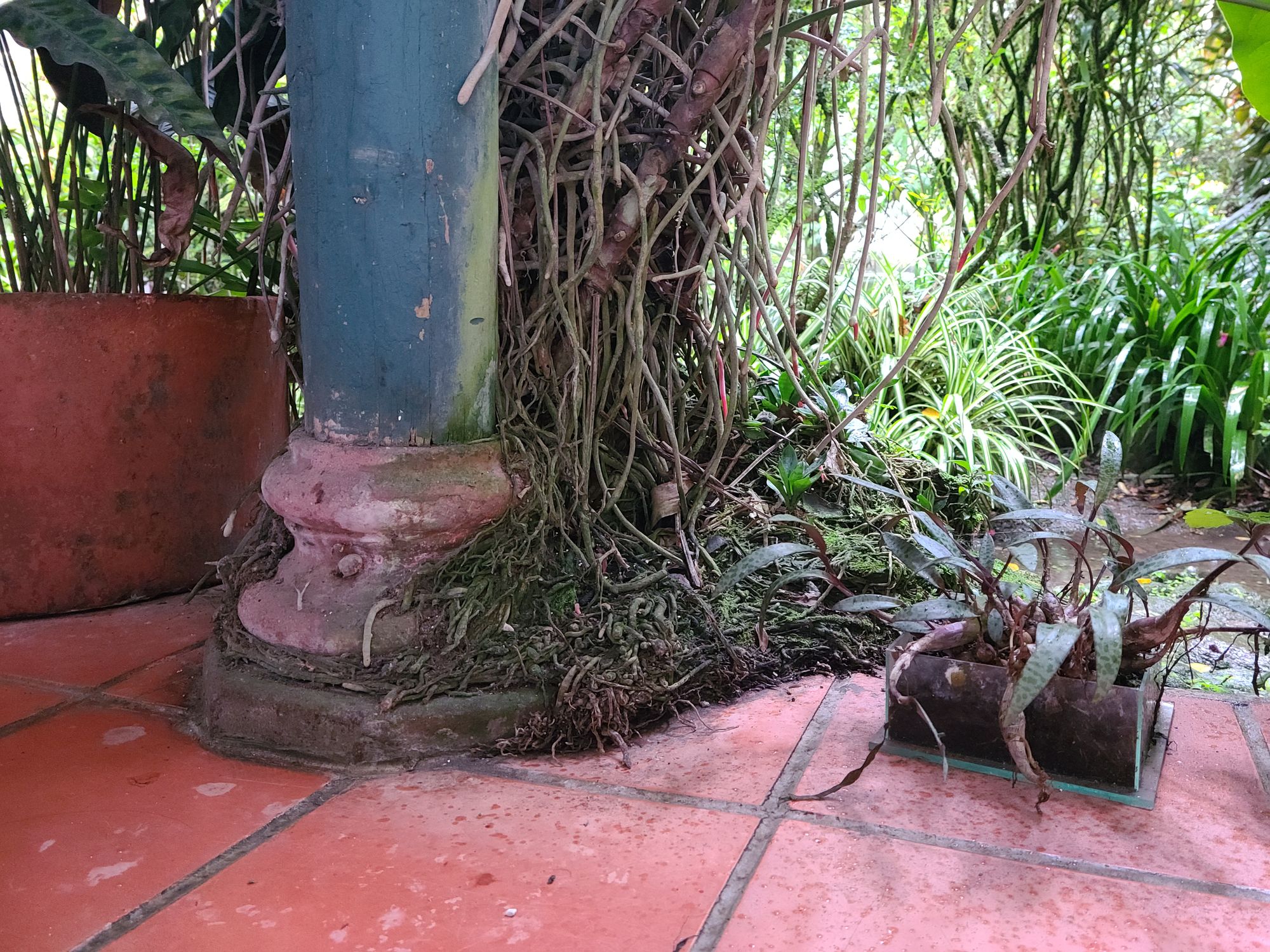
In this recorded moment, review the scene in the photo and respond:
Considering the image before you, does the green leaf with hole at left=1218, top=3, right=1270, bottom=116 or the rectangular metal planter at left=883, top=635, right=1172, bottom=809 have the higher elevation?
the green leaf with hole at left=1218, top=3, right=1270, bottom=116

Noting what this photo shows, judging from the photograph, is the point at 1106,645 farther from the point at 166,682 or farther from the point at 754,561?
the point at 166,682

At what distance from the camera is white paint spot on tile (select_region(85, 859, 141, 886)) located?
2.97 ft

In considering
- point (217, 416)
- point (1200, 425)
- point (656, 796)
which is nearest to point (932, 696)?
point (656, 796)

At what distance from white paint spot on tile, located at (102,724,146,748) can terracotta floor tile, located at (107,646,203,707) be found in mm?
77

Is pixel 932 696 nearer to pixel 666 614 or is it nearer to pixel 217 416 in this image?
pixel 666 614

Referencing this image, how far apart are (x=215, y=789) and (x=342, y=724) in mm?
147

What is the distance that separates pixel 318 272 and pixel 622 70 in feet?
1.56

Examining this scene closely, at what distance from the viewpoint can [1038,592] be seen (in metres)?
1.21

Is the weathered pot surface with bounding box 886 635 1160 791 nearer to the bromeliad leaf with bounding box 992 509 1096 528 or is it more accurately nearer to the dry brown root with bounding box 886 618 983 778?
the dry brown root with bounding box 886 618 983 778

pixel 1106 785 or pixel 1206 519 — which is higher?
pixel 1206 519

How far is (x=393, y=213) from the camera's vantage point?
1.16 metres

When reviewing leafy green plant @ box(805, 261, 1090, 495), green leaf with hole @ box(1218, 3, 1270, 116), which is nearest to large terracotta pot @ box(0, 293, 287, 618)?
leafy green plant @ box(805, 261, 1090, 495)

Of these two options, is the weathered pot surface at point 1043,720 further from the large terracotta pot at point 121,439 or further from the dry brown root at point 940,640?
the large terracotta pot at point 121,439

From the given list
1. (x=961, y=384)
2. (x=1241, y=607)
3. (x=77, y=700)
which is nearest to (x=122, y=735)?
(x=77, y=700)
